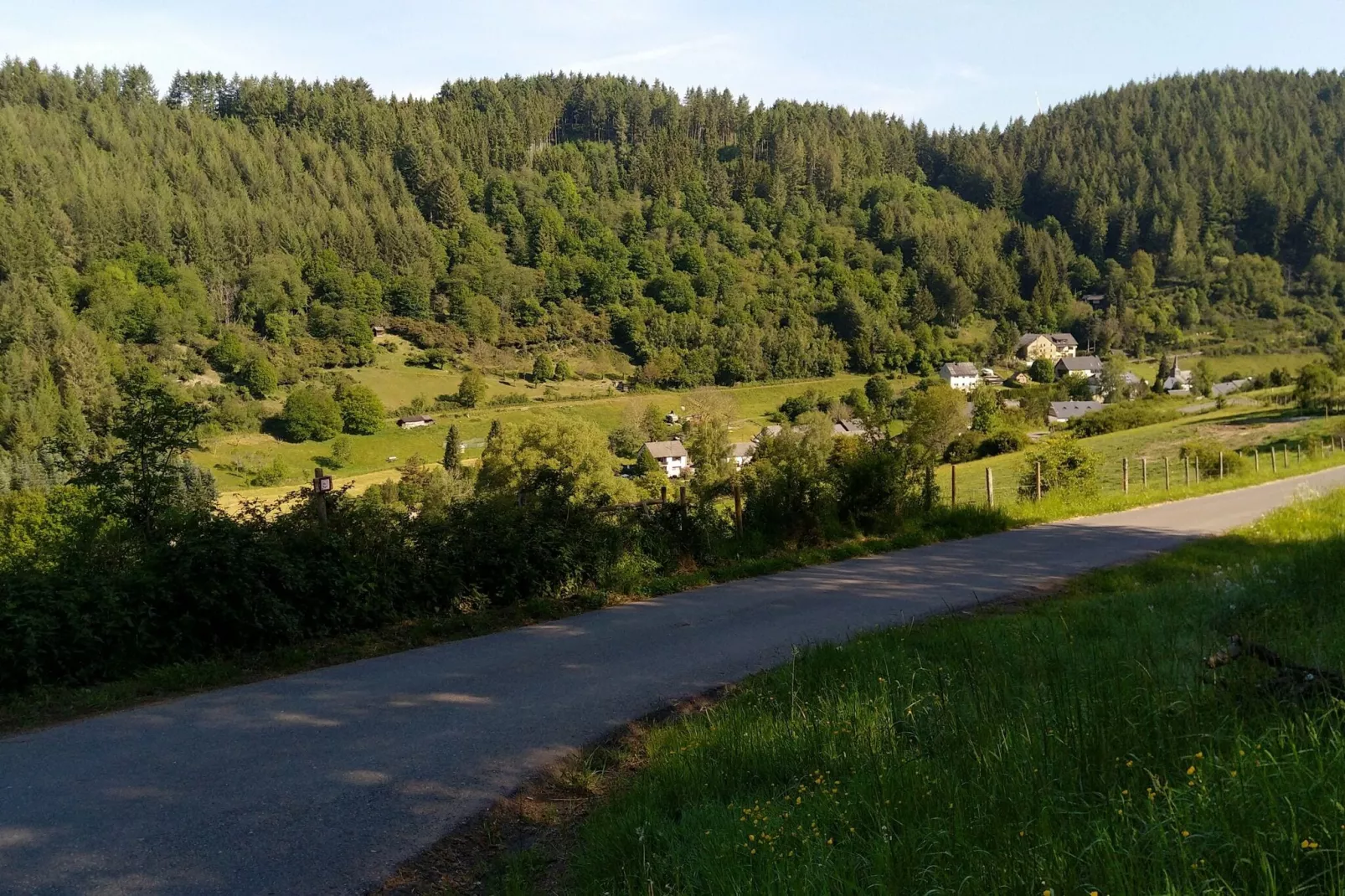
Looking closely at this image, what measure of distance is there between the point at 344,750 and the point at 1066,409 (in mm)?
117279

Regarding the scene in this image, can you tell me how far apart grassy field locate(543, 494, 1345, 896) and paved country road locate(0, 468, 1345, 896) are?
856mm

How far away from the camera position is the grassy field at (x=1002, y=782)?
2.76m

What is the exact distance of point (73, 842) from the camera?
4.45m

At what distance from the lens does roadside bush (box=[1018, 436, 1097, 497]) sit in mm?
25938

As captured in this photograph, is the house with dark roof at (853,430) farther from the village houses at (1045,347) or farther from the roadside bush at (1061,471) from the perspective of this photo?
the village houses at (1045,347)

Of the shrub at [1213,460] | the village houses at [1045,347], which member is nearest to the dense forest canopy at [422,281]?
the village houses at [1045,347]

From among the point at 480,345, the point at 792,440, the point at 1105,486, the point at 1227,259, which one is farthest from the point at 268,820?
the point at 1227,259

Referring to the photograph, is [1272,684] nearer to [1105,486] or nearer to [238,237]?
[1105,486]

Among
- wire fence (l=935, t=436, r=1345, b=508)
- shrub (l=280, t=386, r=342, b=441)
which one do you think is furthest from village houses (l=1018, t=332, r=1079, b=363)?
shrub (l=280, t=386, r=342, b=441)

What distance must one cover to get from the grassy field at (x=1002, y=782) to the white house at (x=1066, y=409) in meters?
107

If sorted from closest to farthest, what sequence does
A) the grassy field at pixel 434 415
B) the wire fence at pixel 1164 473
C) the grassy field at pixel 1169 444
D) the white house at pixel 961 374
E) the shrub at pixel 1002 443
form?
the wire fence at pixel 1164 473, the grassy field at pixel 1169 444, the shrub at pixel 1002 443, the grassy field at pixel 434 415, the white house at pixel 961 374

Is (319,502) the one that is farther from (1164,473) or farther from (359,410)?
(359,410)

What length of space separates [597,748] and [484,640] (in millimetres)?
3627

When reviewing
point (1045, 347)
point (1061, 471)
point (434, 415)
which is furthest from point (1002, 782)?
point (1045, 347)
